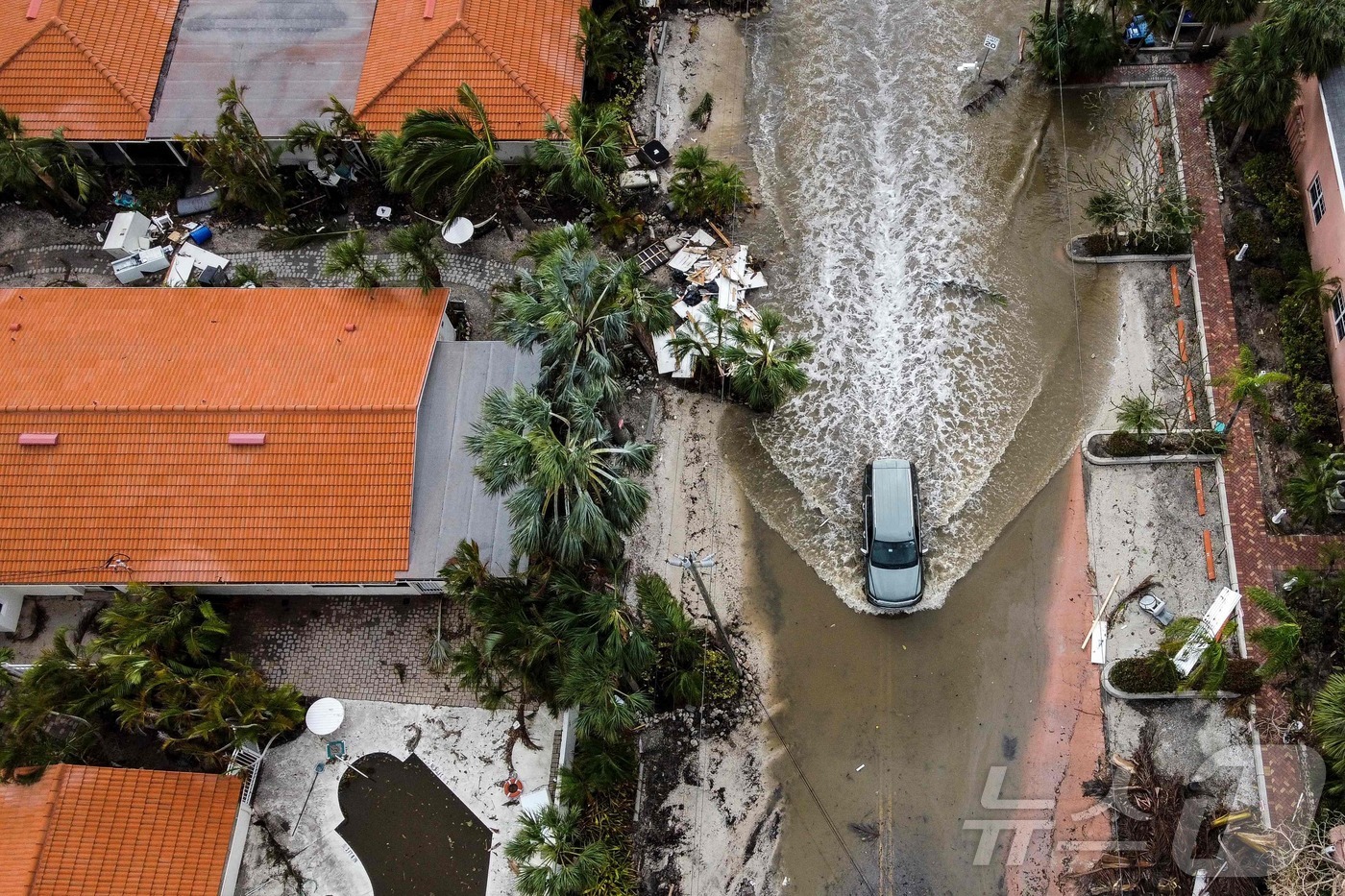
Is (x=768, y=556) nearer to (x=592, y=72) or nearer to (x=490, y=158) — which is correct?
(x=490, y=158)

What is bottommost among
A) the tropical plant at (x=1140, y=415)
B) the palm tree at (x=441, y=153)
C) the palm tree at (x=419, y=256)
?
the tropical plant at (x=1140, y=415)

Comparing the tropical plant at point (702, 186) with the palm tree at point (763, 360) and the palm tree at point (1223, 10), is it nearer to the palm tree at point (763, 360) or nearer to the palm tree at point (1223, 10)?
the palm tree at point (763, 360)

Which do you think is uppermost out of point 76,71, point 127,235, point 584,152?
point 76,71

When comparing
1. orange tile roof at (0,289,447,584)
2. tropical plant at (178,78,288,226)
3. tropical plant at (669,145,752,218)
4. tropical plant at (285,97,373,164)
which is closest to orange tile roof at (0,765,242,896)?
orange tile roof at (0,289,447,584)

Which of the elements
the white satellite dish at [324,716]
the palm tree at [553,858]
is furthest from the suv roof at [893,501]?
the white satellite dish at [324,716]

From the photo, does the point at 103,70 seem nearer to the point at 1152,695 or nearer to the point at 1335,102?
the point at 1152,695

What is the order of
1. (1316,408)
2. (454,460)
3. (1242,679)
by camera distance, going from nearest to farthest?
(1242,679) < (454,460) < (1316,408)

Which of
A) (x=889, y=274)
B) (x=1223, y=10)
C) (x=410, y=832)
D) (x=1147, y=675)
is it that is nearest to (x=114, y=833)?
(x=410, y=832)
